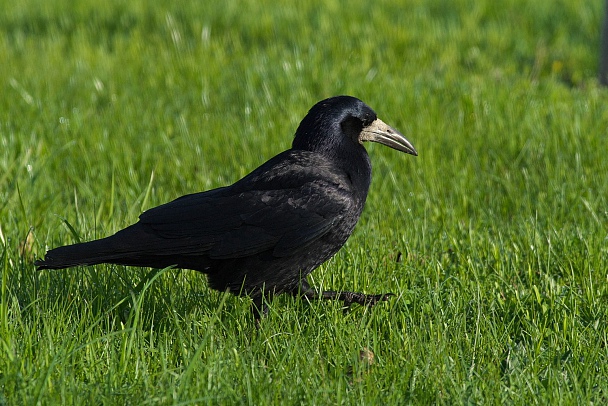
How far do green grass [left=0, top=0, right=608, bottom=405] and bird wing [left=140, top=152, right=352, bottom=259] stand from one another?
0.26m

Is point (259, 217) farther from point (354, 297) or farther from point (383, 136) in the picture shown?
point (383, 136)

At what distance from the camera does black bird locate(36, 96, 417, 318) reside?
352 cm

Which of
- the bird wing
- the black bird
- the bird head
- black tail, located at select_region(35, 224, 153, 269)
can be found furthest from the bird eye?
black tail, located at select_region(35, 224, 153, 269)

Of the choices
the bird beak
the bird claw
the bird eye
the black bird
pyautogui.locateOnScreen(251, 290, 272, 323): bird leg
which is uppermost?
the bird eye

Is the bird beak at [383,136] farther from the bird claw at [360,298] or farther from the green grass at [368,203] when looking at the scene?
the bird claw at [360,298]

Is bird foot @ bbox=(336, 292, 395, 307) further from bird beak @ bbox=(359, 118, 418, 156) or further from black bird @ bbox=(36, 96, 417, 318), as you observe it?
bird beak @ bbox=(359, 118, 418, 156)

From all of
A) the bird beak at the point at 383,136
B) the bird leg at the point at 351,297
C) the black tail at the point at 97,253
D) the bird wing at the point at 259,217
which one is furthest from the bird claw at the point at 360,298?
the black tail at the point at 97,253

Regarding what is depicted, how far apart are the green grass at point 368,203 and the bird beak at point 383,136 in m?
0.47

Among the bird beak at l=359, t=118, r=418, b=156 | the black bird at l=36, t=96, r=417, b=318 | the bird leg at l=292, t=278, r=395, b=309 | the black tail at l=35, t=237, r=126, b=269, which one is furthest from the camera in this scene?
the bird beak at l=359, t=118, r=418, b=156

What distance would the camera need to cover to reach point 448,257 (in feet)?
13.9

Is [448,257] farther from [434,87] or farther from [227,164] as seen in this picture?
[434,87]

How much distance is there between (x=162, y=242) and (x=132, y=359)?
0.55m

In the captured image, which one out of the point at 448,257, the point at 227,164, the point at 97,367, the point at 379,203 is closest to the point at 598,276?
the point at 448,257

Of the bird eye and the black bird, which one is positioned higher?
the bird eye
